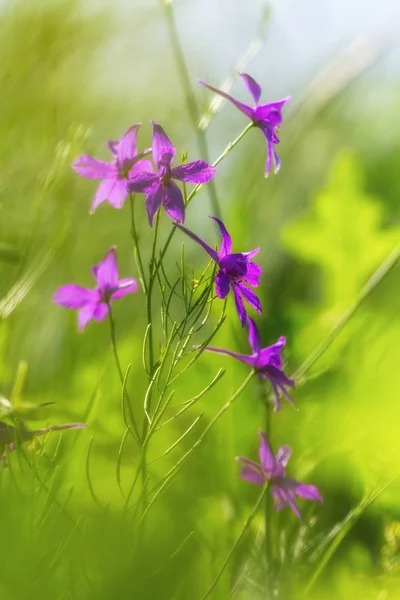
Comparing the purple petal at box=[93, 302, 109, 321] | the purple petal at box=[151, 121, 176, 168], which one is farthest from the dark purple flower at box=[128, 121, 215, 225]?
the purple petal at box=[93, 302, 109, 321]

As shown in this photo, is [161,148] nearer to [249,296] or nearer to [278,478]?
[249,296]

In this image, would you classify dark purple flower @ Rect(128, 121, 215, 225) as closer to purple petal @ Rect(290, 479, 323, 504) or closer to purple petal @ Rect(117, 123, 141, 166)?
purple petal @ Rect(117, 123, 141, 166)

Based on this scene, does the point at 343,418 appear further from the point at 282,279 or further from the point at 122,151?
the point at 282,279

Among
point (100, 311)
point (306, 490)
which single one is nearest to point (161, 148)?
point (100, 311)

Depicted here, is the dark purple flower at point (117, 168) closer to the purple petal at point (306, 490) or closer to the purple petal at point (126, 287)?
the purple petal at point (126, 287)

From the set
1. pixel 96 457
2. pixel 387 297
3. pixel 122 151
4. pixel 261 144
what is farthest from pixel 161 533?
pixel 261 144
